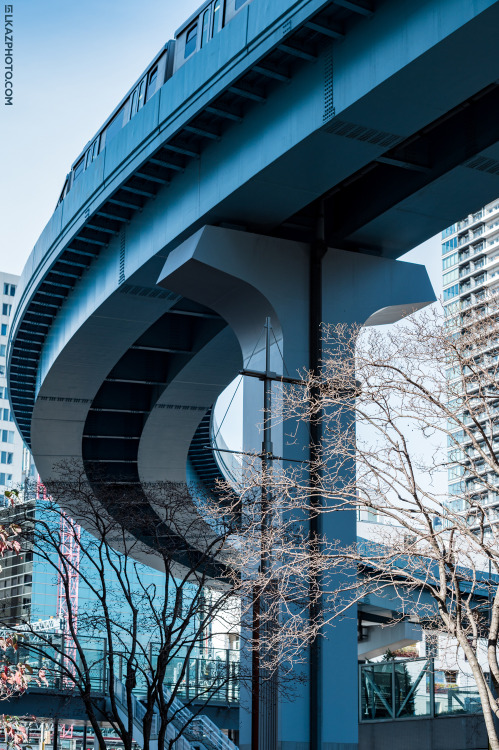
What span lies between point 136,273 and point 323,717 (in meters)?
11.0

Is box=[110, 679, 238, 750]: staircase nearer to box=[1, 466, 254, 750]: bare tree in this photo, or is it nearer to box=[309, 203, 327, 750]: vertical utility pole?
box=[1, 466, 254, 750]: bare tree

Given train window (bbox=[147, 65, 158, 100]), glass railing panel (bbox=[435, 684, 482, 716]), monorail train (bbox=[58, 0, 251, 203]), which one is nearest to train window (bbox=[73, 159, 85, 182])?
monorail train (bbox=[58, 0, 251, 203])

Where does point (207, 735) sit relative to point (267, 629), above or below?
below

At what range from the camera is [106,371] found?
3080 cm

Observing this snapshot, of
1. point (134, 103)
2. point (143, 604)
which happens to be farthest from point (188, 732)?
point (134, 103)

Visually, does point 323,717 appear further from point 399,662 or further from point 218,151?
point 218,151

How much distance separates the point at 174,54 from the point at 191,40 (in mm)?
904

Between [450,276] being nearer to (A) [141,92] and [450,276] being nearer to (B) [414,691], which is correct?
(B) [414,691]

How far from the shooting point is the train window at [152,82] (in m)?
A: 22.1

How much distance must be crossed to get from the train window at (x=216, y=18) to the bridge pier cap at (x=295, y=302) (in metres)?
3.90

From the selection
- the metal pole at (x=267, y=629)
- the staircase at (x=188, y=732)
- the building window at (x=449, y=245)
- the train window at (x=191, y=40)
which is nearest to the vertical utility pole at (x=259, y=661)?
the metal pole at (x=267, y=629)

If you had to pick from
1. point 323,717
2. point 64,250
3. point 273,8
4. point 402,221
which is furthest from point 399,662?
point 273,8

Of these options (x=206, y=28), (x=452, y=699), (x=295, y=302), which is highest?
(x=206, y=28)

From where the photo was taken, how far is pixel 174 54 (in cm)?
2131
